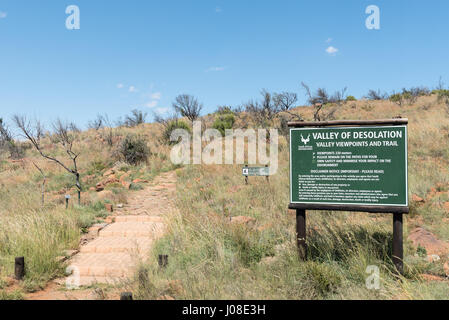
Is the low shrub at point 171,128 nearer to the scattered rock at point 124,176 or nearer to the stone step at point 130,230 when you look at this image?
the scattered rock at point 124,176

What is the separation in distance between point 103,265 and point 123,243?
1.12 m

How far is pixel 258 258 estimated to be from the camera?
5184mm

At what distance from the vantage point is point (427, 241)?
5543 mm

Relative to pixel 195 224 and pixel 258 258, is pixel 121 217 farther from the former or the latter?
pixel 258 258

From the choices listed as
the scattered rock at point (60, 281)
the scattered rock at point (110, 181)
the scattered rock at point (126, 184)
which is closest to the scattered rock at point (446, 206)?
the scattered rock at point (60, 281)

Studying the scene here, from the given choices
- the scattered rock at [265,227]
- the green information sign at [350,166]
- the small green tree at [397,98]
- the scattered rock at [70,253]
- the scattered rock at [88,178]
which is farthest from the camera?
the small green tree at [397,98]

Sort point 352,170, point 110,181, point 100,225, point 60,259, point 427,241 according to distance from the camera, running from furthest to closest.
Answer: point 110,181 → point 100,225 → point 60,259 → point 427,241 → point 352,170

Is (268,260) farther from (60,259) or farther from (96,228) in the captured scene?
(96,228)

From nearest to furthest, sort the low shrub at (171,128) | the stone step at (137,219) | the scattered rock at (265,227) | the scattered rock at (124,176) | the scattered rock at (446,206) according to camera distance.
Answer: the scattered rock at (265,227), the scattered rock at (446,206), the stone step at (137,219), the scattered rock at (124,176), the low shrub at (171,128)

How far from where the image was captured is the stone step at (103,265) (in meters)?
5.66

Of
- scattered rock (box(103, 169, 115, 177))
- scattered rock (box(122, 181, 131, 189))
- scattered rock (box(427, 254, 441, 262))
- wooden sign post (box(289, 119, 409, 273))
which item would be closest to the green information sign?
wooden sign post (box(289, 119, 409, 273))

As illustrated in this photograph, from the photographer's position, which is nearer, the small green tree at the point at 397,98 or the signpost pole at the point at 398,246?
the signpost pole at the point at 398,246

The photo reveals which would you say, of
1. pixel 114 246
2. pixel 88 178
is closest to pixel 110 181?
pixel 88 178

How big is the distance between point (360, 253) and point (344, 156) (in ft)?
4.44
